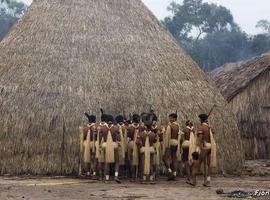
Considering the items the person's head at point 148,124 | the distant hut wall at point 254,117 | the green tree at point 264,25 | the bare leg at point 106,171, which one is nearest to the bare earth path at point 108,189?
the bare leg at point 106,171

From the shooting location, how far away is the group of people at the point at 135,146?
12102 mm

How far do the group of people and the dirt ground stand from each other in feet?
1.35

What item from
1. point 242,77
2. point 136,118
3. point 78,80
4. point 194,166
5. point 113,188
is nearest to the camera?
point 113,188

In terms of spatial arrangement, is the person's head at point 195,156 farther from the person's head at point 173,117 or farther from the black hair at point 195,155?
the person's head at point 173,117

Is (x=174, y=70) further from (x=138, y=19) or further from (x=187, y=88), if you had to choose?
(x=138, y=19)

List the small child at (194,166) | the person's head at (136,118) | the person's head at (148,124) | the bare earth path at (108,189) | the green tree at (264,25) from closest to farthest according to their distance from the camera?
the bare earth path at (108,189), the small child at (194,166), the person's head at (148,124), the person's head at (136,118), the green tree at (264,25)

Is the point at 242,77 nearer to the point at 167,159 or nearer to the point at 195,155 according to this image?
the point at 167,159

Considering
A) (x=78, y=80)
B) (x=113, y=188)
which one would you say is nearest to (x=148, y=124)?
(x=113, y=188)

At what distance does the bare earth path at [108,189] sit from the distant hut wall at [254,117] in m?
6.75

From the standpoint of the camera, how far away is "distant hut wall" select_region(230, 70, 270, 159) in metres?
19.6

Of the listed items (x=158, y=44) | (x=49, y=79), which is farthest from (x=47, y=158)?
(x=158, y=44)

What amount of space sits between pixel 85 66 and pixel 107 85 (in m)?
0.79

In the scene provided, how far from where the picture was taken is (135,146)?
12328mm

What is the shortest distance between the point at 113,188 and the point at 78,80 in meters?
3.80
